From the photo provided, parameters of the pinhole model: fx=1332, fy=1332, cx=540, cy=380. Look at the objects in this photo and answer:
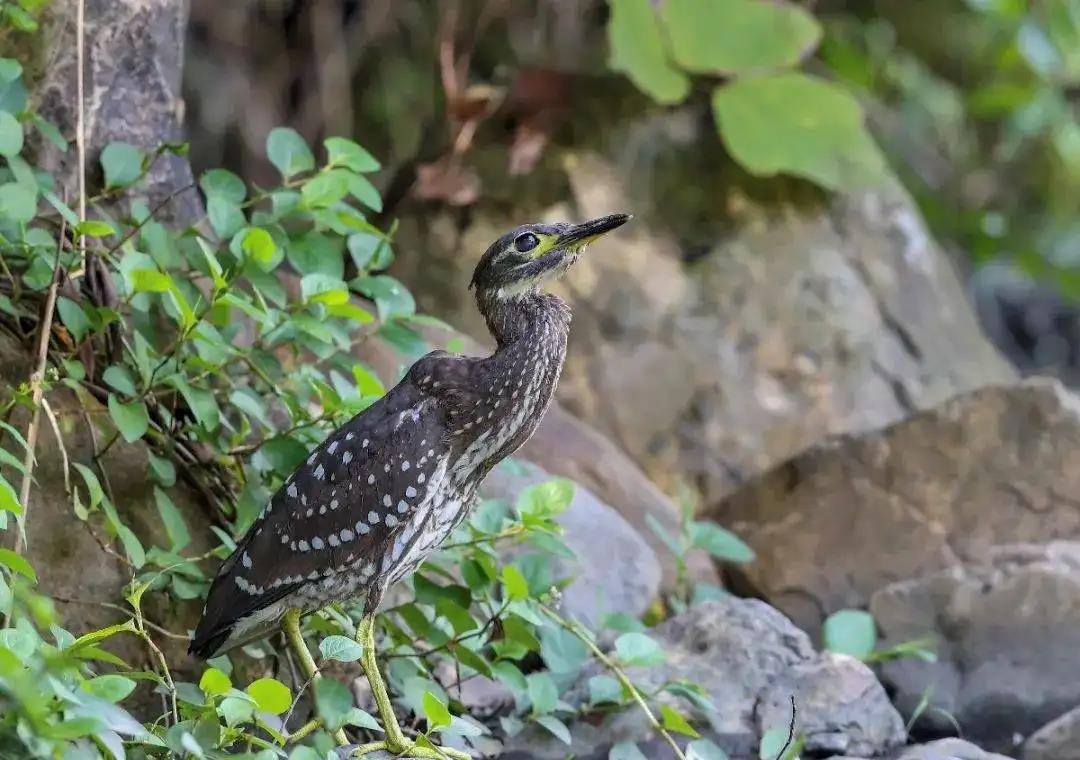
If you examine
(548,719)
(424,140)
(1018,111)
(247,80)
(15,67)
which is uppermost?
(15,67)

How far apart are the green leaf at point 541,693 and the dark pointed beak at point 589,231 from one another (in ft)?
3.16

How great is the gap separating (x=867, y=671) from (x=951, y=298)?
8.14 ft

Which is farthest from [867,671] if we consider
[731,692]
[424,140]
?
[424,140]

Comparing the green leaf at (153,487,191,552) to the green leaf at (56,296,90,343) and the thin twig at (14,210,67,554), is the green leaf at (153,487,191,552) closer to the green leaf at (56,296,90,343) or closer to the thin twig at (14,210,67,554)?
the thin twig at (14,210,67,554)

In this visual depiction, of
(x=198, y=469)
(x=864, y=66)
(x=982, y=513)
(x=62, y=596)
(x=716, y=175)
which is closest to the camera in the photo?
(x=62, y=596)

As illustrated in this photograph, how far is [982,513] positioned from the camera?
3932 mm

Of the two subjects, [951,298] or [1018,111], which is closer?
[951,298]

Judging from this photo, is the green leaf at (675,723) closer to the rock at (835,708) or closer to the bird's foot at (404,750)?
the rock at (835,708)

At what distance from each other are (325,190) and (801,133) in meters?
2.35

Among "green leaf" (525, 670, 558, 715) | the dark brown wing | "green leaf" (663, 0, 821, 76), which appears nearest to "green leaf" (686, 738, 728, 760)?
"green leaf" (525, 670, 558, 715)

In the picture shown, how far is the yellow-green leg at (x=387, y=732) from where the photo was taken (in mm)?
2623

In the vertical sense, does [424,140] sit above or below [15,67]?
below

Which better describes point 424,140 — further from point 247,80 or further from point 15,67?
point 15,67

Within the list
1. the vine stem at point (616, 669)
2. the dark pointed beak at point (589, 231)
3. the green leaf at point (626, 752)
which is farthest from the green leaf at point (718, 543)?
the dark pointed beak at point (589, 231)
